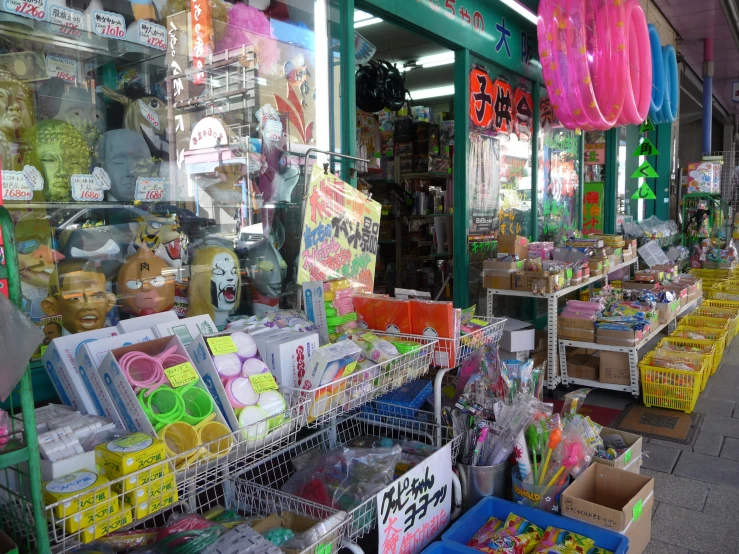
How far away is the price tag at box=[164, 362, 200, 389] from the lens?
1392mm

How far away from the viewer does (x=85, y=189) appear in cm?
193

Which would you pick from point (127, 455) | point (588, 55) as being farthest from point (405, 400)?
point (588, 55)

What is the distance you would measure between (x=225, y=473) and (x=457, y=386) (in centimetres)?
141

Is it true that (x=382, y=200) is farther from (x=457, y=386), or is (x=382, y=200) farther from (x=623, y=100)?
(x=457, y=386)

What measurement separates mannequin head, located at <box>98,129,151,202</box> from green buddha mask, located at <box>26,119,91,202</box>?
0.07 meters

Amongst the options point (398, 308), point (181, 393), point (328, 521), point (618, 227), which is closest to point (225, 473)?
point (181, 393)

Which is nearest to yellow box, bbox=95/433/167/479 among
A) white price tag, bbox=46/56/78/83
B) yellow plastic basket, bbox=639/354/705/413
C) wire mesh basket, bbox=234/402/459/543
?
wire mesh basket, bbox=234/402/459/543

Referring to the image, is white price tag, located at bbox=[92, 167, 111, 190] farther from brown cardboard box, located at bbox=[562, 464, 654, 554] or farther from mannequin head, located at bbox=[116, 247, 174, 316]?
brown cardboard box, located at bbox=[562, 464, 654, 554]

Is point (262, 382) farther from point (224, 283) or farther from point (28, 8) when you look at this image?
point (28, 8)

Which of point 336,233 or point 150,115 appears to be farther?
point 336,233

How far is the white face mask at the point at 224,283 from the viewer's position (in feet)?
7.70

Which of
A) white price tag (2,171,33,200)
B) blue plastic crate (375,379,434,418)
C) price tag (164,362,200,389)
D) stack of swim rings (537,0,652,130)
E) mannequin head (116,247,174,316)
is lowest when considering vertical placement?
blue plastic crate (375,379,434,418)

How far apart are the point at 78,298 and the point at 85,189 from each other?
37 cm

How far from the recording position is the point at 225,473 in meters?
1.42
